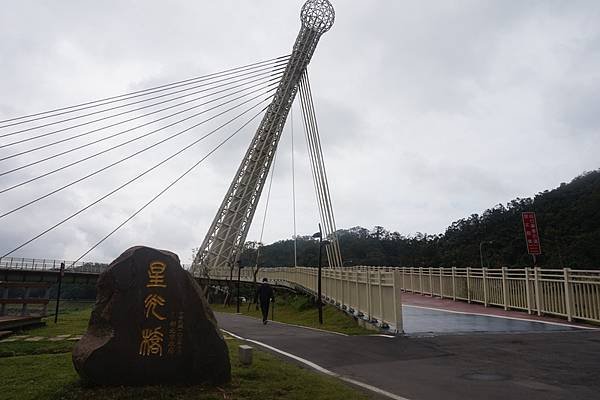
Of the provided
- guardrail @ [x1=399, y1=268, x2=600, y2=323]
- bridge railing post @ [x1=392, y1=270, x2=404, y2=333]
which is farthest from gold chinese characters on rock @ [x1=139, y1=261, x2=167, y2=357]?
guardrail @ [x1=399, y1=268, x2=600, y2=323]

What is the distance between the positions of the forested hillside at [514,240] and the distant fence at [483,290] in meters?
20.2

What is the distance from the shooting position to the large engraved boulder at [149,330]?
5395mm

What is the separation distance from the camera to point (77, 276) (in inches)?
1778

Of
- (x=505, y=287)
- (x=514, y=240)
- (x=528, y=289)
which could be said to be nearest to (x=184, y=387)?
(x=528, y=289)

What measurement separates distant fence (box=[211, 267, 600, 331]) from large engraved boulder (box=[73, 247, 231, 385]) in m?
6.36

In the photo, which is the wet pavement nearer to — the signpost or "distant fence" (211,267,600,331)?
"distant fence" (211,267,600,331)

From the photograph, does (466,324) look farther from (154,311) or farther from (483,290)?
(154,311)

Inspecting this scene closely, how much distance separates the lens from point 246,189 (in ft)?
136

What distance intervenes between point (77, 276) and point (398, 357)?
4346 centimetres

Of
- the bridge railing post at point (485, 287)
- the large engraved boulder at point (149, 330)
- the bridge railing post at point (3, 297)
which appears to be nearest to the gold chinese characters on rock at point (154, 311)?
the large engraved boulder at point (149, 330)

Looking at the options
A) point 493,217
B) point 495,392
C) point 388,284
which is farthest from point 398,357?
point 493,217

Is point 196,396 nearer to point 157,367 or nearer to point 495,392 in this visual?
point 157,367

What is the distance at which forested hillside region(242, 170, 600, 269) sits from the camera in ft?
123

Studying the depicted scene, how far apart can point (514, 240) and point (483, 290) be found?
30982mm
